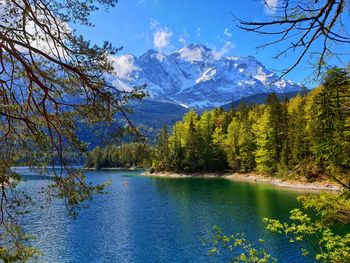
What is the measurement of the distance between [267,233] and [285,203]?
11518 mm

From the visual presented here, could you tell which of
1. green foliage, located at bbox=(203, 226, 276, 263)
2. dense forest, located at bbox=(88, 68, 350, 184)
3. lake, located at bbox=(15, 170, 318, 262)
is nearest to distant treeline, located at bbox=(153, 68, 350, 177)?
dense forest, located at bbox=(88, 68, 350, 184)

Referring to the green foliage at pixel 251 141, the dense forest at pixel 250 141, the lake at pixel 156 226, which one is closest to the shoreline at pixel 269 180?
the green foliage at pixel 251 141

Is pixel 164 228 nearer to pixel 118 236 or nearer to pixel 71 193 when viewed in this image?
pixel 118 236

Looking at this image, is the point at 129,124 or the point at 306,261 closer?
Answer: the point at 129,124

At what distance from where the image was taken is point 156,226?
90.1 feet

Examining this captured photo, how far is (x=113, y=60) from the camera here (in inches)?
277

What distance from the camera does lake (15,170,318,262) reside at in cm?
2066

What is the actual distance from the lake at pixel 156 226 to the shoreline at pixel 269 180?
405 centimetres

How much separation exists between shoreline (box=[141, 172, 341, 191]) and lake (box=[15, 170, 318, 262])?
4.05m

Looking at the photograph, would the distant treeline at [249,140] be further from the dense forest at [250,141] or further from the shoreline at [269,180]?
the shoreline at [269,180]

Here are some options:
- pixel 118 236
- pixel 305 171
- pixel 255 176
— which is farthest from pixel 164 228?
pixel 255 176

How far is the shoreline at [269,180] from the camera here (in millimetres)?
43531

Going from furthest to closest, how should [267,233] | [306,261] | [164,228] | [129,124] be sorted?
1. [164,228]
2. [267,233]
3. [306,261]
4. [129,124]

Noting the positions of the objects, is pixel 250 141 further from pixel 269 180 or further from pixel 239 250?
pixel 239 250
